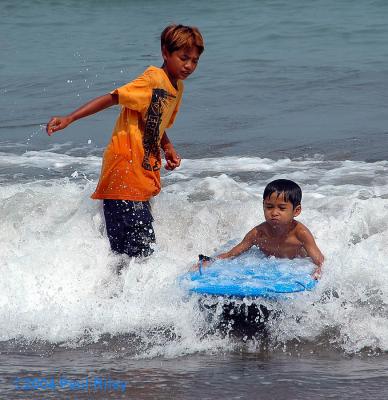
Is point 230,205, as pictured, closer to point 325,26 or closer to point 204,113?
point 204,113

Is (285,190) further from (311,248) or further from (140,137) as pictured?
(140,137)

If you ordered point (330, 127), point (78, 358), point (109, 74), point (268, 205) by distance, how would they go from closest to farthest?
point (78, 358)
point (268, 205)
point (330, 127)
point (109, 74)

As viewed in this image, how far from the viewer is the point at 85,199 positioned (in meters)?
6.15

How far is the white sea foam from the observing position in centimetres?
481

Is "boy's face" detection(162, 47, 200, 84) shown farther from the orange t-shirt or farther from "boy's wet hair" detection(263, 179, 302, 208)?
"boy's wet hair" detection(263, 179, 302, 208)

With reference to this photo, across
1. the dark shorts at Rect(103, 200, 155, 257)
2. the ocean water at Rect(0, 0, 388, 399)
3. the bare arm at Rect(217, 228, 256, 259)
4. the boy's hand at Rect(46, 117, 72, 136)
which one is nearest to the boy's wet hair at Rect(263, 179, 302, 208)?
the bare arm at Rect(217, 228, 256, 259)

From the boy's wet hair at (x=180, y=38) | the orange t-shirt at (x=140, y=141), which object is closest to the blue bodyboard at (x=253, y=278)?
the orange t-shirt at (x=140, y=141)

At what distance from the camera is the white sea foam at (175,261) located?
4.81 m

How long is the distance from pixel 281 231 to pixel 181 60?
3.92 ft

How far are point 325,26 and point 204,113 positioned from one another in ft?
19.3

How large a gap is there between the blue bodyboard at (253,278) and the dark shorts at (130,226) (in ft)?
1.65

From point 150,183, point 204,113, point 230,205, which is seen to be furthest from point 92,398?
point 204,113

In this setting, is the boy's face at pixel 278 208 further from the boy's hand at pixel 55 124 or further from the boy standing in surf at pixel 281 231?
the boy's hand at pixel 55 124

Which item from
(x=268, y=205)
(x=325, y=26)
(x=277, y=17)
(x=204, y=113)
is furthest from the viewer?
(x=277, y=17)
